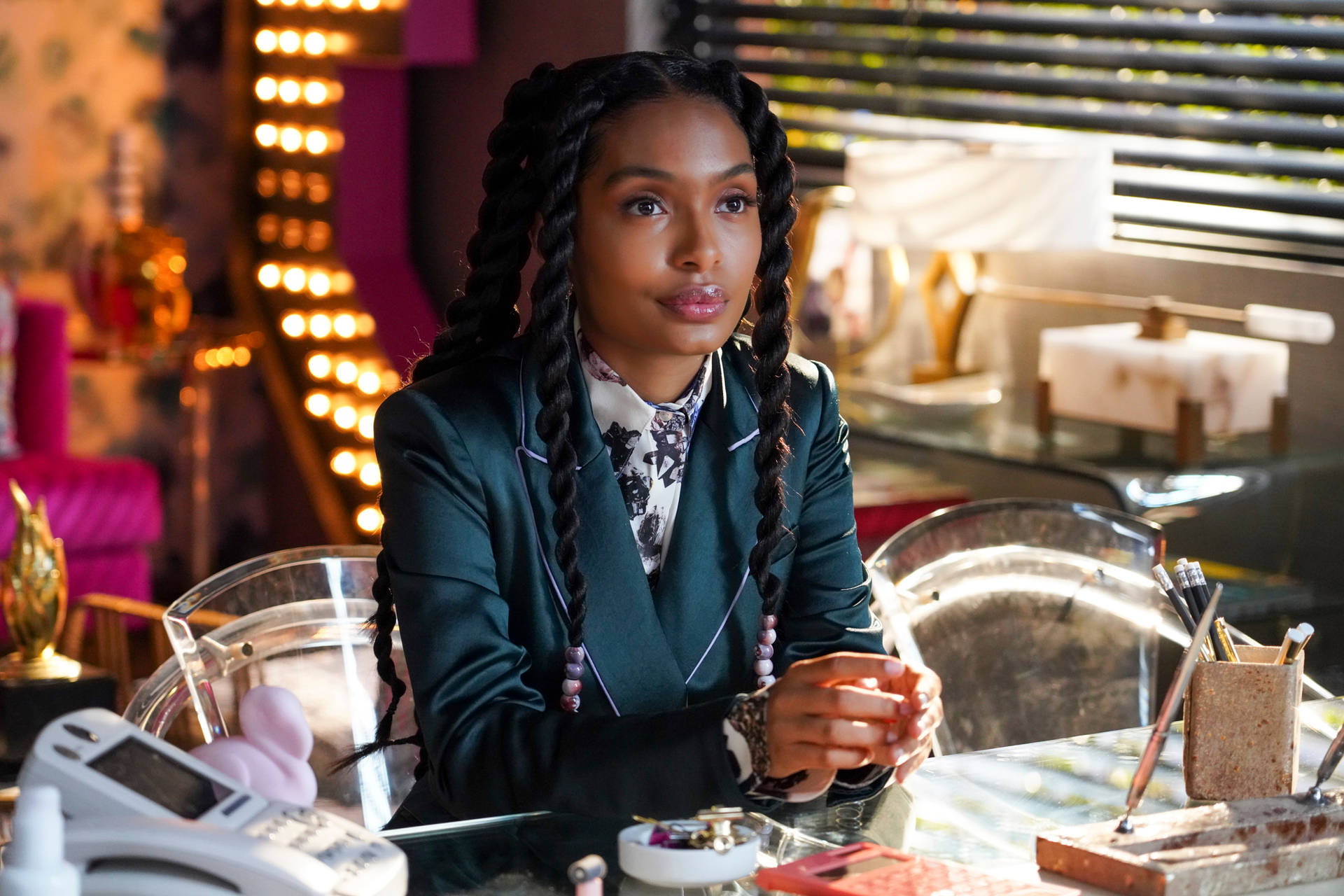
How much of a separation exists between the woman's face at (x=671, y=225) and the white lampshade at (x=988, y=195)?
145cm

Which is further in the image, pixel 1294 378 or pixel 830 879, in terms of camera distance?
pixel 1294 378

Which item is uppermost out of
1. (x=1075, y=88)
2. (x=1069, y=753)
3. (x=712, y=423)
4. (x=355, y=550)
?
(x=1075, y=88)

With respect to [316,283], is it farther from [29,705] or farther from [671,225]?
[671,225]

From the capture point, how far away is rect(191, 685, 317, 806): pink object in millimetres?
1086

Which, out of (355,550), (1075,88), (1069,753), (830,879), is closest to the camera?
(830,879)

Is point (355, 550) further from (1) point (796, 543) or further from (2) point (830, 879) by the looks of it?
(2) point (830, 879)

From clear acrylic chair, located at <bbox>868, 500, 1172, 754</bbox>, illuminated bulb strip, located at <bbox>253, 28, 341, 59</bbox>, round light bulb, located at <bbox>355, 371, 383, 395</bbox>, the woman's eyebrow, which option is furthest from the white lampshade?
illuminated bulb strip, located at <bbox>253, 28, 341, 59</bbox>

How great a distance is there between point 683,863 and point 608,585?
0.44 meters

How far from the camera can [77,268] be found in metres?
4.71

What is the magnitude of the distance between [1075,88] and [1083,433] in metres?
0.73

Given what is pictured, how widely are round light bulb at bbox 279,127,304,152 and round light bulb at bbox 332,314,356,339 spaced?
0.54 m

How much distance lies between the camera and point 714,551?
1.59 metres

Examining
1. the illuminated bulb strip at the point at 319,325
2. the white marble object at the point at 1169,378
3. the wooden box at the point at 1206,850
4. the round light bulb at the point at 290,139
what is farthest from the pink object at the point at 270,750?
the round light bulb at the point at 290,139

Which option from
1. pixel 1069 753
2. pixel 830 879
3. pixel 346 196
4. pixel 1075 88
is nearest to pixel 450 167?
pixel 346 196
